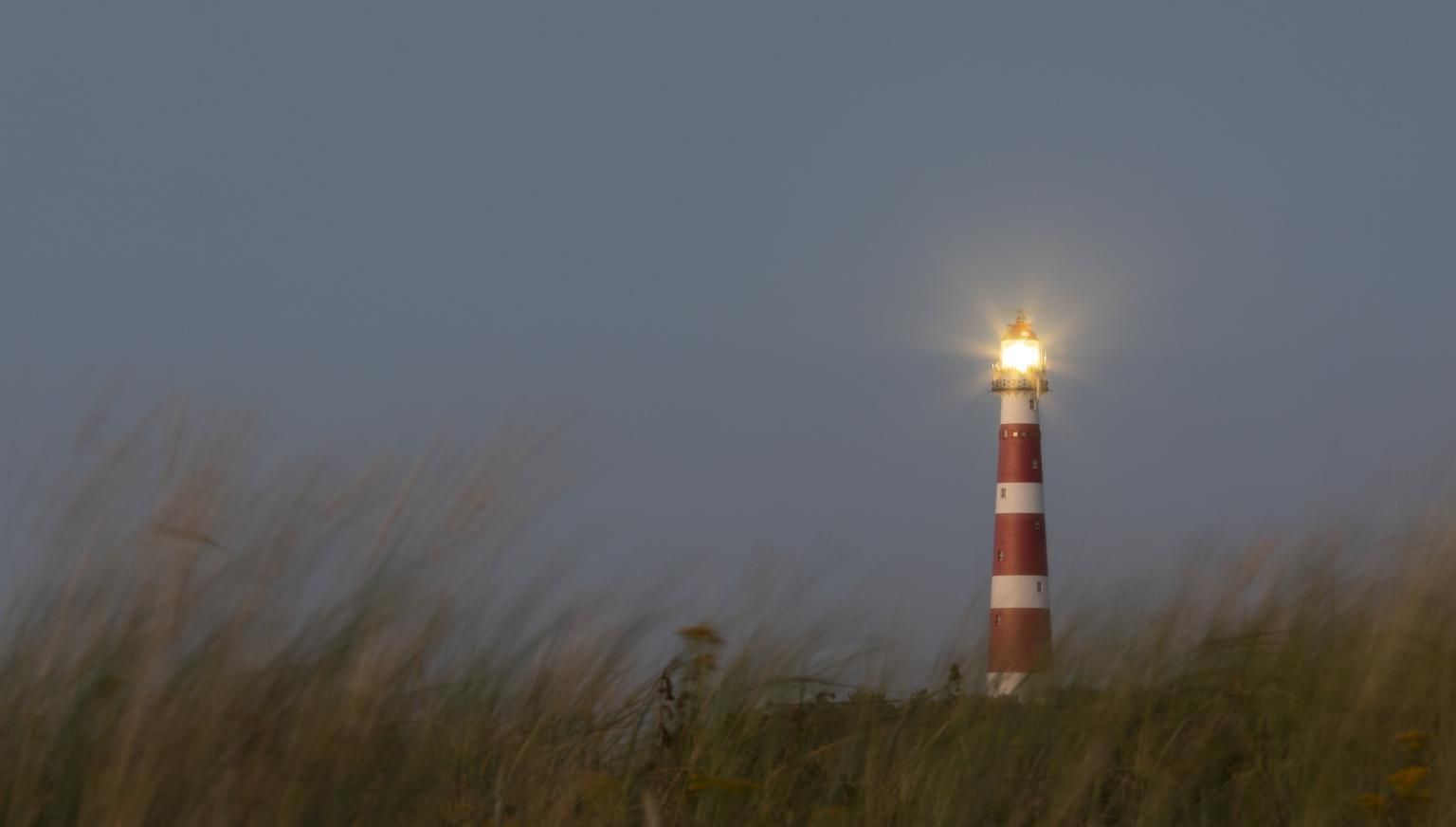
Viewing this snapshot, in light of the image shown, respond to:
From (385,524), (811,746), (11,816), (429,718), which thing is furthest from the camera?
(811,746)

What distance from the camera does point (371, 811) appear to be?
9.21 feet

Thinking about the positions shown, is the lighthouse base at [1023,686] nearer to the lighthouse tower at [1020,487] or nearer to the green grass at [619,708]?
the green grass at [619,708]

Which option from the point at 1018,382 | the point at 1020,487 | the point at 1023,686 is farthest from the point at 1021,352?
the point at 1023,686

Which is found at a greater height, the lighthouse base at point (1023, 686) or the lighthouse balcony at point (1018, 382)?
the lighthouse balcony at point (1018, 382)

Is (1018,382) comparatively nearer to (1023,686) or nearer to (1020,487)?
(1020,487)

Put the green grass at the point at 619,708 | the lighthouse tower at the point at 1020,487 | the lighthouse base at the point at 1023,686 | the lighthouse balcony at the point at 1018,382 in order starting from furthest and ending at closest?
1. the lighthouse balcony at the point at 1018,382
2. the lighthouse tower at the point at 1020,487
3. the lighthouse base at the point at 1023,686
4. the green grass at the point at 619,708

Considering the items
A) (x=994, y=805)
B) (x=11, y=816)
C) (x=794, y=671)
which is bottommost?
(x=11, y=816)

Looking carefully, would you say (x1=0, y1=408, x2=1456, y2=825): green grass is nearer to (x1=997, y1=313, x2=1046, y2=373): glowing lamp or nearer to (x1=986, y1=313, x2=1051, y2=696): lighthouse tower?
(x1=986, y1=313, x2=1051, y2=696): lighthouse tower

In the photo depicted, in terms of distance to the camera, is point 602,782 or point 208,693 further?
point 602,782

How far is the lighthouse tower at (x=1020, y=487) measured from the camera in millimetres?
23516

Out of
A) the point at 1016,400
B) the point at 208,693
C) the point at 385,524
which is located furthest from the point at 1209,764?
the point at 1016,400

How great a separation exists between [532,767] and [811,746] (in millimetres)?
761

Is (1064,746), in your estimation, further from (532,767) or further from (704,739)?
(532,767)

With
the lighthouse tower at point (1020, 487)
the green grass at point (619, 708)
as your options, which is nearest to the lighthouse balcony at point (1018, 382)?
the lighthouse tower at point (1020, 487)
